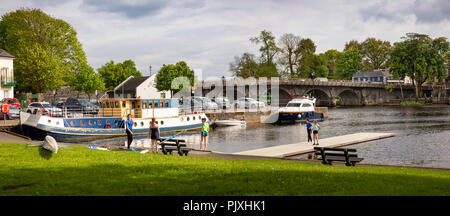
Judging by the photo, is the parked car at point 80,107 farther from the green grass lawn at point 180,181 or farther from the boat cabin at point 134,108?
the green grass lawn at point 180,181

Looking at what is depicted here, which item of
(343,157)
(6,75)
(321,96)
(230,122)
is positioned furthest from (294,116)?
(321,96)

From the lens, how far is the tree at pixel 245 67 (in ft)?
308

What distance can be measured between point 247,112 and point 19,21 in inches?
1494

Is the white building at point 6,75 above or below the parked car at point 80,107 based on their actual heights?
above

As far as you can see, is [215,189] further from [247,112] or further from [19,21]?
[19,21]

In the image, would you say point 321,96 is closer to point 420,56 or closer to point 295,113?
point 420,56

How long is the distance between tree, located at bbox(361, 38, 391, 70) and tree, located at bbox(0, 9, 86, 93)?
370ft

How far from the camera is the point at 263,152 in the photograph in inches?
927

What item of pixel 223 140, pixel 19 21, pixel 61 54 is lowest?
pixel 223 140

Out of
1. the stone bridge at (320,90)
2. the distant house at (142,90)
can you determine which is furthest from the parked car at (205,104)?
the stone bridge at (320,90)

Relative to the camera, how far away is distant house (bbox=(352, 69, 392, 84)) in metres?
144

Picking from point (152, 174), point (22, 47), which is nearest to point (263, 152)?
point (152, 174)

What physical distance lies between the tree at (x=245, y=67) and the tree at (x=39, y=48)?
1496 inches
